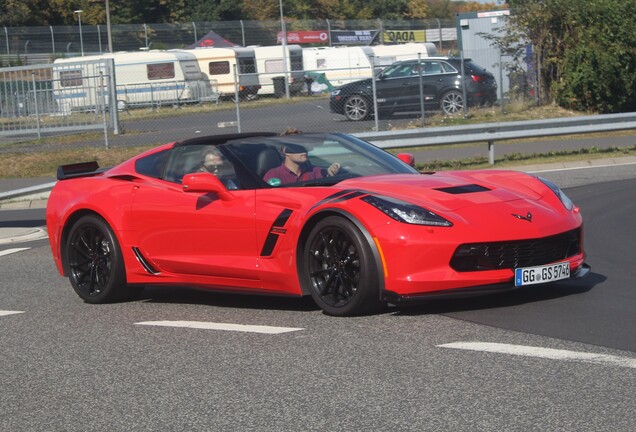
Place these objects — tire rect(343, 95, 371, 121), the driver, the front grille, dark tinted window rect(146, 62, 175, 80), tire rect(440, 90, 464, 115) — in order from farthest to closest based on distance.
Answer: dark tinted window rect(146, 62, 175, 80) → tire rect(440, 90, 464, 115) → tire rect(343, 95, 371, 121) → the driver → the front grille

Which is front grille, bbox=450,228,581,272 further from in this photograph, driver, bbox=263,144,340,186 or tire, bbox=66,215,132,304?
tire, bbox=66,215,132,304

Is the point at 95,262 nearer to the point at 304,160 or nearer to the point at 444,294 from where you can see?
the point at 304,160

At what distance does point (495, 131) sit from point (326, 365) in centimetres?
1561

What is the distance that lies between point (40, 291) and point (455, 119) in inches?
723

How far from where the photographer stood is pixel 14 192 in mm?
18469

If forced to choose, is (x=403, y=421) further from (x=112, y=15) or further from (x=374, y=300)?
(x=112, y=15)

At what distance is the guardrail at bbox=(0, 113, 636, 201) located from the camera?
2018cm

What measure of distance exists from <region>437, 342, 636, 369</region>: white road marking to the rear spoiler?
4.12m

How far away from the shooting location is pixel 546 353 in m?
5.96

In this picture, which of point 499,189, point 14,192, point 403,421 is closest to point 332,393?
point 403,421

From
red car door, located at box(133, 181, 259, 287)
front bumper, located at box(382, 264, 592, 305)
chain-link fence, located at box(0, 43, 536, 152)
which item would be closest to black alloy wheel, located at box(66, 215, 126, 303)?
red car door, located at box(133, 181, 259, 287)

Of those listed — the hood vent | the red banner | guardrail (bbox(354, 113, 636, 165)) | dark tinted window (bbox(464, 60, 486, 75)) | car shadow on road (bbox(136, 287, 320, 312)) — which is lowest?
car shadow on road (bbox(136, 287, 320, 312))

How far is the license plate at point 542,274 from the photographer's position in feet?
23.1

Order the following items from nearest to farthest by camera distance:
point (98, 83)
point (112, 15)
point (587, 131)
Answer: point (587, 131) → point (98, 83) → point (112, 15)
